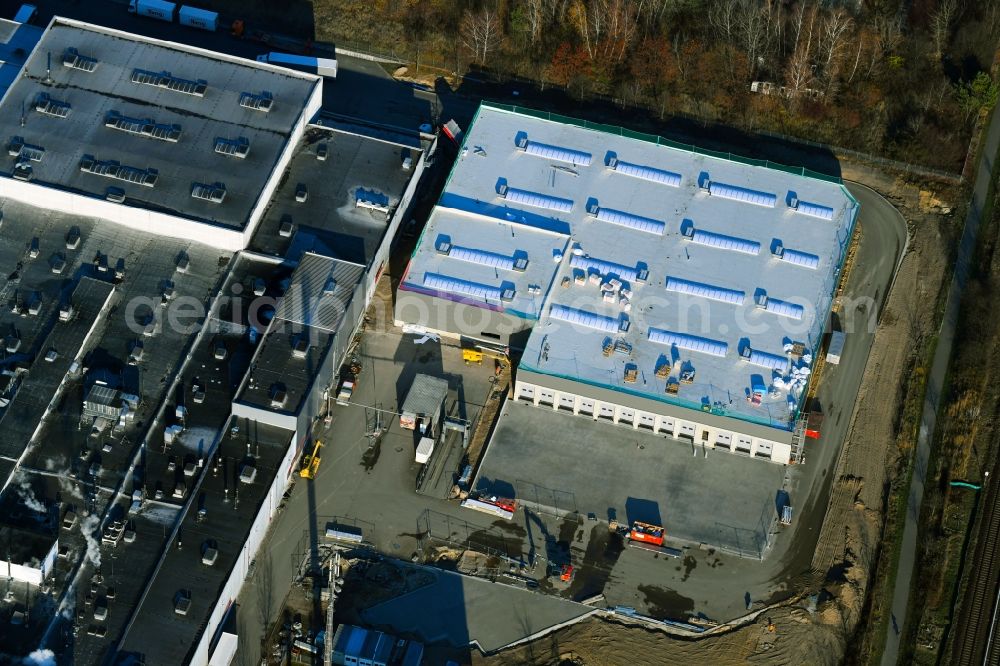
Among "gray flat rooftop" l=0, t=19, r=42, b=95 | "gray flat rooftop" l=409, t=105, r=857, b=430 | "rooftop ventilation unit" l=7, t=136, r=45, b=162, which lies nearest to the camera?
"gray flat rooftop" l=409, t=105, r=857, b=430

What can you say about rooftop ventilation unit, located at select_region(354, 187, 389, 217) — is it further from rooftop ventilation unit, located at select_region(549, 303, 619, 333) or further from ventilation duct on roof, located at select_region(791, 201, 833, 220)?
ventilation duct on roof, located at select_region(791, 201, 833, 220)

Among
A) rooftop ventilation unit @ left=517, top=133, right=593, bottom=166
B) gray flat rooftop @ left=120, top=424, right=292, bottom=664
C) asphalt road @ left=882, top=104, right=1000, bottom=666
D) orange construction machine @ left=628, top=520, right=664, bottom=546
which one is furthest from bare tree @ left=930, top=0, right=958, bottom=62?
gray flat rooftop @ left=120, top=424, right=292, bottom=664

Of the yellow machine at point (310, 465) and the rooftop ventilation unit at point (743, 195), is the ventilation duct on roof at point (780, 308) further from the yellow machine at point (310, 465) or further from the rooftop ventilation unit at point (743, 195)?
the yellow machine at point (310, 465)

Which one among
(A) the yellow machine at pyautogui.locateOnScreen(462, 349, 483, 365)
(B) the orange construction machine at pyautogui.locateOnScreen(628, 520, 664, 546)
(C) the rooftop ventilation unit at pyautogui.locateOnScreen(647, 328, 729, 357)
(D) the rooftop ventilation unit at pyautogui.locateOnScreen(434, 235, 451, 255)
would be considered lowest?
(B) the orange construction machine at pyautogui.locateOnScreen(628, 520, 664, 546)

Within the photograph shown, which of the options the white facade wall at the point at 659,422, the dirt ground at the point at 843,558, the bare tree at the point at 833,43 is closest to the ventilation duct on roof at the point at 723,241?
the dirt ground at the point at 843,558

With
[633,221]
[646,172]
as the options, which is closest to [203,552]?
[633,221]

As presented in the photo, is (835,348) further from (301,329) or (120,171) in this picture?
(120,171)

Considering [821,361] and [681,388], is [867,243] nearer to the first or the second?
[821,361]

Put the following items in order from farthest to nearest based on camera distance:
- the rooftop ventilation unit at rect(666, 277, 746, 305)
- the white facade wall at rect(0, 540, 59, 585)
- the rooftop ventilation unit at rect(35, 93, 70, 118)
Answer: the rooftop ventilation unit at rect(35, 93, 70, 118)
the rooftop ventilation unit at rect(666, 277, 746, 305)
the white facade wall at rect(0, 540, 59, 585)
